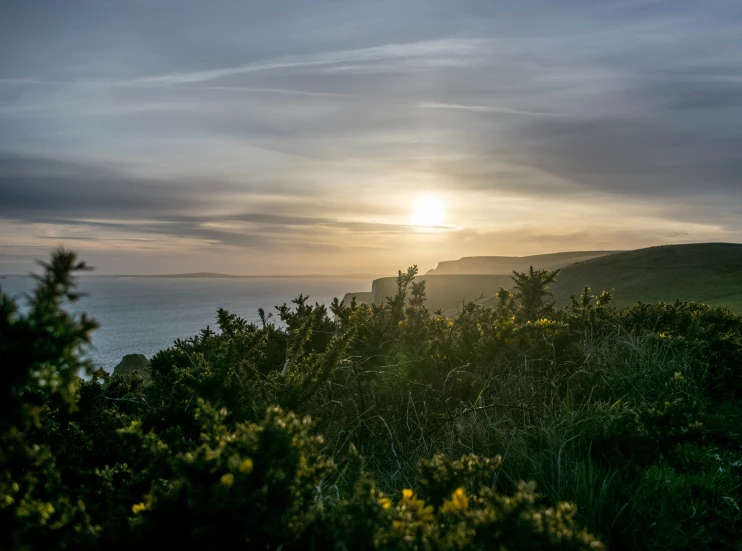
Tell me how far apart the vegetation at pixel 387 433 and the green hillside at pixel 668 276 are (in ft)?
39.4

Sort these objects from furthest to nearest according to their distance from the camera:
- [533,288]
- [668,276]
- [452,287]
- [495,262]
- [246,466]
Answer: [495,262] < [452,287] < [668,276] < [533,288] < [246,466]

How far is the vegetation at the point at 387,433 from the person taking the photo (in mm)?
1951

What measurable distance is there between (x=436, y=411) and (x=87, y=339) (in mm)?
3546

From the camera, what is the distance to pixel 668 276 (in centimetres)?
2597

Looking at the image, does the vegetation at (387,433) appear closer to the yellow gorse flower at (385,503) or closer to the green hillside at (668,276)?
the yellow gorse flower at (385,503)

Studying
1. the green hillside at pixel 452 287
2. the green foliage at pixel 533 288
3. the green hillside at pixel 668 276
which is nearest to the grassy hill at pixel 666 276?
the green hillside at pixel 668 276

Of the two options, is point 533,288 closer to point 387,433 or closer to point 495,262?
point 387,433

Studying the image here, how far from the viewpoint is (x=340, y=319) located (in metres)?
6.77

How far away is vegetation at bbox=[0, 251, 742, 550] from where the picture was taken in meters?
1.95

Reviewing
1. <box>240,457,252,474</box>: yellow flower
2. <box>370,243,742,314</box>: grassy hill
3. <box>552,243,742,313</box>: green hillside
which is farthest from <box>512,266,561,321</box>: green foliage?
<box>552,243,742,313</box>: green hillside

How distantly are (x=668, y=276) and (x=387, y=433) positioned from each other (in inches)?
1003

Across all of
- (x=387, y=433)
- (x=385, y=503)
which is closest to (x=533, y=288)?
(x=387, y=433)

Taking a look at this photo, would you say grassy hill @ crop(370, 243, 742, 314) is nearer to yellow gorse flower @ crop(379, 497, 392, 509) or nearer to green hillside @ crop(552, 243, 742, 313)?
green hillside @ crop(552, 243, 742, 313)

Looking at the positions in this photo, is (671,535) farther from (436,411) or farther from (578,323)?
(578,323)
